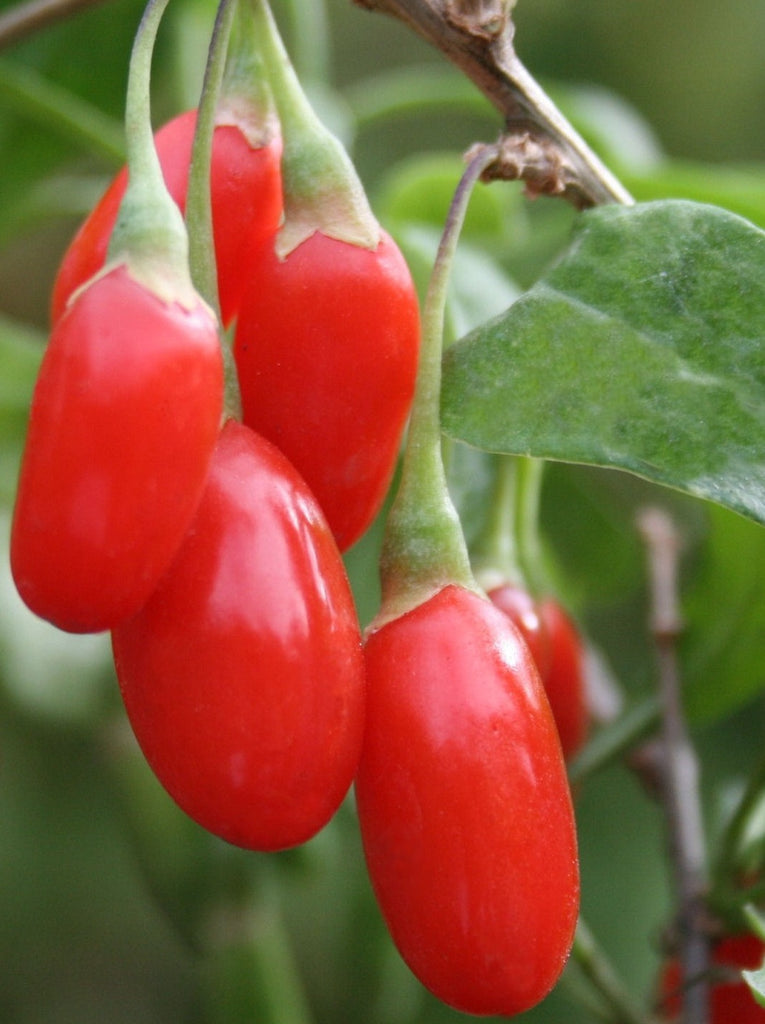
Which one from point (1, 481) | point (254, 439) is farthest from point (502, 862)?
point (1, 481)

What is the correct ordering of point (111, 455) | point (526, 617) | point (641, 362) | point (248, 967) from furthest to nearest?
1. point (248, 967)
2. point (526, 617)
3. point (641, 362)
4. point (111, 455)

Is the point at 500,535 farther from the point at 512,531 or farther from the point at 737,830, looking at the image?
the point at 737,830

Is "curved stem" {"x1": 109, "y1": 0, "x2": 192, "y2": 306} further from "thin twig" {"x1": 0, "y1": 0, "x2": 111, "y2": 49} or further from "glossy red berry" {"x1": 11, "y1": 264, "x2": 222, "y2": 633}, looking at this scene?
"thin twig" {"x1": 0, "y1": 0, "x2": 111, "y2": 49}

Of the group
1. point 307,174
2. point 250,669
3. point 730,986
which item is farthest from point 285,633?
point 730,986

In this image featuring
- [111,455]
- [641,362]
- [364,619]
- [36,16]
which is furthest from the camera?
[364,619]

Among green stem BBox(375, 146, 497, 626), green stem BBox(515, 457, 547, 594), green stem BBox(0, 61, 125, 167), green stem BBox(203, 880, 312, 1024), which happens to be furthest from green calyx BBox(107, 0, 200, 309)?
green stem BBox(203, 880, 312, 1024)

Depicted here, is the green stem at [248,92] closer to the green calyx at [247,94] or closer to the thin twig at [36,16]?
the green calyx at [247,94]
